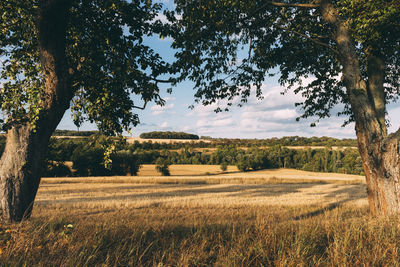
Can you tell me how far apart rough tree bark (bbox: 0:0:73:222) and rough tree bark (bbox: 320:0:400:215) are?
8794mm

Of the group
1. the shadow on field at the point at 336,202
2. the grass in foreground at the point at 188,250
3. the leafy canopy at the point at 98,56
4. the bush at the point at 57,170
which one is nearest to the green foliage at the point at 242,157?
the bush at the point at 57,170

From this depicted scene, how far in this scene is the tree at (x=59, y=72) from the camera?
20.0 feet

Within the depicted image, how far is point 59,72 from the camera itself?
6.38 m

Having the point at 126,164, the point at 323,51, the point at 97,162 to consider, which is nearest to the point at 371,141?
the point at 323,51

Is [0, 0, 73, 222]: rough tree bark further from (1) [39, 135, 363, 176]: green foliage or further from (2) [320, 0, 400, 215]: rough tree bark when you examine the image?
(1) [39, 135, 363, 176]: green foliage

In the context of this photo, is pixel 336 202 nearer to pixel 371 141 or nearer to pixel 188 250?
pixel 371 141

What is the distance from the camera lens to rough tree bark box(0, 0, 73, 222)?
601cm

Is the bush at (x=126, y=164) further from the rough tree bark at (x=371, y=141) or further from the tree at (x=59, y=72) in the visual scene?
the rough tree bark at (x=371, y=141)

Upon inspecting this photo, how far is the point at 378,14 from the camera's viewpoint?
771 cm

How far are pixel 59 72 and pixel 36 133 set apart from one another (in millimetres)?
1862

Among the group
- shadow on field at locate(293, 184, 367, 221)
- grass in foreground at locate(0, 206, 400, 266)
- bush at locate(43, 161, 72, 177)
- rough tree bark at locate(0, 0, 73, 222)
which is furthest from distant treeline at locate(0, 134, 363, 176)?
grass in foreground at locate(0, 206, 400, 266)

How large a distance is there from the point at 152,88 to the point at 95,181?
1269 inches

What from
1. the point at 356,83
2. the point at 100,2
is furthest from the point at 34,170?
the point at 356,83

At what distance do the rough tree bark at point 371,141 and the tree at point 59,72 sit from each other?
627cm
